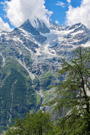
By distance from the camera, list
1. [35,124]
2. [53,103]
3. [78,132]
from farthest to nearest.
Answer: [35,124] → [53,103] → [78,132]

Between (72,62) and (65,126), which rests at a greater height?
(72,62)

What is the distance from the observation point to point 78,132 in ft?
67.1

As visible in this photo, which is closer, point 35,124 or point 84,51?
point 84,51

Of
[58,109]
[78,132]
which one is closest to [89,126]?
[78,132]

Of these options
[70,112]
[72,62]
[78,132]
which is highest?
[72,62]

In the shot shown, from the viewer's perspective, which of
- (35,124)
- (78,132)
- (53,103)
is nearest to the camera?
Answer: (78,132)

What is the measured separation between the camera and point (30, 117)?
4619cm

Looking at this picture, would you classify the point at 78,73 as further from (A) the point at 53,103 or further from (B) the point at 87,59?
(A) the point at 53,103

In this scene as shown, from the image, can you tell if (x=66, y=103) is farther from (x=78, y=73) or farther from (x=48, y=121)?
(x=48, y=121)

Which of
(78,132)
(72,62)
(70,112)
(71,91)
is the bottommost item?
(78,132)

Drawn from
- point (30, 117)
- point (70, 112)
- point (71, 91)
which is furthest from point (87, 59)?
point (30, 117)

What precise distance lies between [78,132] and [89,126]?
94 centimetres

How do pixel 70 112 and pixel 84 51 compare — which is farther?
pixel 84 51

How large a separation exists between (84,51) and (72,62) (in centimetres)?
139
